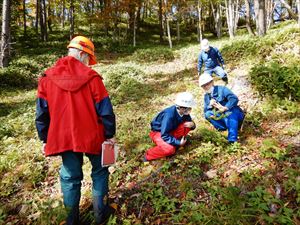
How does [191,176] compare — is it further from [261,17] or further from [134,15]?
[134,15]

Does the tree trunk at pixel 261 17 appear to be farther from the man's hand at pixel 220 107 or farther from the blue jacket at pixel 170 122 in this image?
the blue jacket at pixel 170 122

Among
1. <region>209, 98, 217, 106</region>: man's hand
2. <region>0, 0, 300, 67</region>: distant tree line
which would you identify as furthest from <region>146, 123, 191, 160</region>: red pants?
<region>0, 0, 300, 67</region>: distant tree line

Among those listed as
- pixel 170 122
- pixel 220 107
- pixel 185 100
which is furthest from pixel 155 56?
pixel 185 100

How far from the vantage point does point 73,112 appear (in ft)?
10.9

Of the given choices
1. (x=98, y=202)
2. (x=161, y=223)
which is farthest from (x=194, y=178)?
(x=98, y=202)

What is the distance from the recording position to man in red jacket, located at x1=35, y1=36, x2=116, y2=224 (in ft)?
10.9

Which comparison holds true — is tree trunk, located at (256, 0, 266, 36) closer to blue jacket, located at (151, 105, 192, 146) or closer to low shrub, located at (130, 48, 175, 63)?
low shrub, located at (130, 48, 175, 63)

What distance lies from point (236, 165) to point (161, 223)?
70.9 inches

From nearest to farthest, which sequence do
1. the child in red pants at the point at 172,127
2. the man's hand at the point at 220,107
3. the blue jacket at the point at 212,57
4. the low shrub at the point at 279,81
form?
the child in red pants at the point at 172,127 → the man's hand at the point at 220,107 → the low shrub at the point at 279,81 → the blue jacket at the point at 212,57

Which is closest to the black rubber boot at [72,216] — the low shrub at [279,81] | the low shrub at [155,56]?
the low shrub at [279,81]

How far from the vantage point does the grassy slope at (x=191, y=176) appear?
152 inches

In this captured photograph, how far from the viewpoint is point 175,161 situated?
17.3ft

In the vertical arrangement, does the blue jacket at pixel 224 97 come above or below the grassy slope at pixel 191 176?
above

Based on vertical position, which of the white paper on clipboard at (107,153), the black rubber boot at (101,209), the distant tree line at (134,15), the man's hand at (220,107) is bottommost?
the black rubber boot at (101,209)
